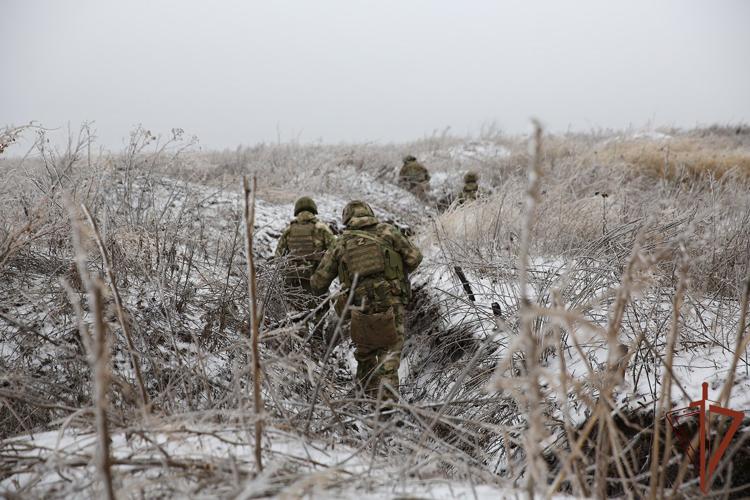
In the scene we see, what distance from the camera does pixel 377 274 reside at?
3531 millimetres

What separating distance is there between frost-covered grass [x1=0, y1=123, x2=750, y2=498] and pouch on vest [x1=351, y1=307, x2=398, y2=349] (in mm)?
382

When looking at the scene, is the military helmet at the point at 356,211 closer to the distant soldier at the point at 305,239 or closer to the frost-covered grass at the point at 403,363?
the distant soldier at the point at 305,239

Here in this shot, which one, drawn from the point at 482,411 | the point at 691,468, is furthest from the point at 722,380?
the point at 482,411

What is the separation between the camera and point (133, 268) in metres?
2.92

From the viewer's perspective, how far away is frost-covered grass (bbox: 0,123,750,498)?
3.01 feet

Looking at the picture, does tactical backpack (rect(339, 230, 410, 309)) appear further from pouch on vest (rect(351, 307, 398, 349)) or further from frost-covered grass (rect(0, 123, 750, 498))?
frost-covered grass (rect(0, 123, 750, 498))

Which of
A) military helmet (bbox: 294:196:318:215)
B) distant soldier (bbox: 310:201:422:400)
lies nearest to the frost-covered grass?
distant soldier (bbox: 310:201:422:400)

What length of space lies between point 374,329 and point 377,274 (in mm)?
475

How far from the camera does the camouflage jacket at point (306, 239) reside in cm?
429

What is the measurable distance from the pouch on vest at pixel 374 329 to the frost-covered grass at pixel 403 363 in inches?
15.1

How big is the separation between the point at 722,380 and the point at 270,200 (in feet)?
18.4

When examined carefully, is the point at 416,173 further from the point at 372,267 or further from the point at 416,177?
the point at 372,267

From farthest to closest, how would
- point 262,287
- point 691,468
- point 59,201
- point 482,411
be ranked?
point 262,287
point 59,201
point 482,411
point 691,468

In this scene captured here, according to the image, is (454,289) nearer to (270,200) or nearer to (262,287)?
(262,287)
